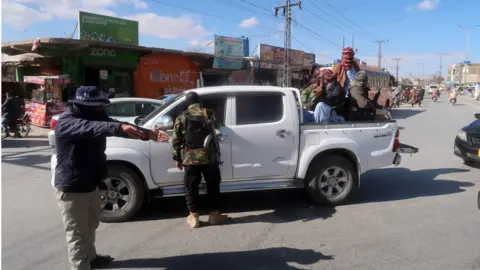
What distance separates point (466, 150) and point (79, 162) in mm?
8107

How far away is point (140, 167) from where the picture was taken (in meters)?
5.07

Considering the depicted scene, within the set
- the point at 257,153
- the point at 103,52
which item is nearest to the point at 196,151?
the point at 257,153

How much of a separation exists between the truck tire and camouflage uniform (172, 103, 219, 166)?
1625 millimetres

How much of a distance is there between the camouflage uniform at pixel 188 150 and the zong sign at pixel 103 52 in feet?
44.6

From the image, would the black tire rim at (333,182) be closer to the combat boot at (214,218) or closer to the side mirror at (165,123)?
the combat boot at (214,218)

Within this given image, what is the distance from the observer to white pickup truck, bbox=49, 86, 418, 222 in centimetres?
509

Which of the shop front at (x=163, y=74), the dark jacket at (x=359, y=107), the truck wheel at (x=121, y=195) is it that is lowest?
the truck wheel at (x=121, y=195)

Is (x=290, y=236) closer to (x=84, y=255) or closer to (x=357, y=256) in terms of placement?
(x=357, y=256)

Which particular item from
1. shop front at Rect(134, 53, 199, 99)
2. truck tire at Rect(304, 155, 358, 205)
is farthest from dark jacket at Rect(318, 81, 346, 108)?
shop front at Rect(134, 53, 199, 99)

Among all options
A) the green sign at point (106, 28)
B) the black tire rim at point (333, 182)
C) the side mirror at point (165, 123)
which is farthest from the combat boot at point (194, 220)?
the green sign at point (106, 28)

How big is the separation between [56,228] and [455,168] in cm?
797

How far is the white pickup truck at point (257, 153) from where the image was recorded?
16.7 feet

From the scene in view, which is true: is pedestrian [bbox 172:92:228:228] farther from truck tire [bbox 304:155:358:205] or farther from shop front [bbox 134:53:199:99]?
shop front [bbox 134:53:199:99]

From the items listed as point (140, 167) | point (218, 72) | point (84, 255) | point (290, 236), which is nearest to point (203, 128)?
point (140, 167)
